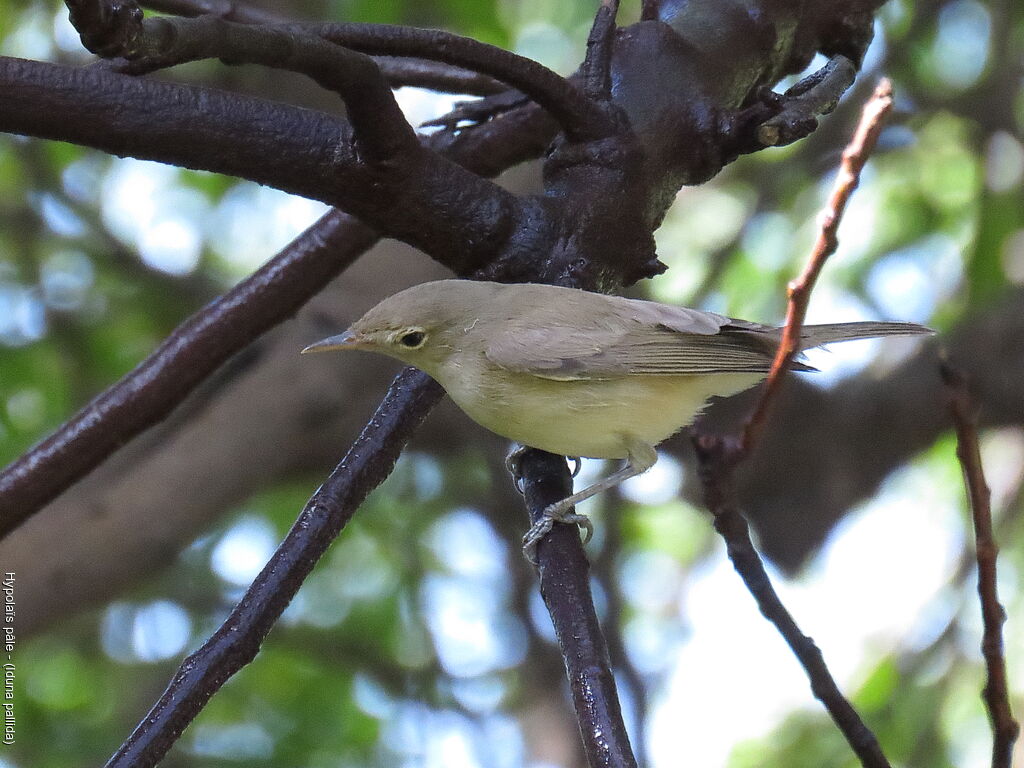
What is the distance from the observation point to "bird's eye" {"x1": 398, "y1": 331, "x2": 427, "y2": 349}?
339 cm

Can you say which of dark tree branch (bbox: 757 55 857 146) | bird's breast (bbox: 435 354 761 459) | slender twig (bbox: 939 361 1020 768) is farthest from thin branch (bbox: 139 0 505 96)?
slender twig (bbox: 939 361 1020 768)

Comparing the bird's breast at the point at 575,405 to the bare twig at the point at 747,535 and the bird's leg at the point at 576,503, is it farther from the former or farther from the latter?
the bare twig at the point at 747,535

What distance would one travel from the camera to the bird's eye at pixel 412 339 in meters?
3.39

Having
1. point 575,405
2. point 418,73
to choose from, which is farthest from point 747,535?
point 418,73

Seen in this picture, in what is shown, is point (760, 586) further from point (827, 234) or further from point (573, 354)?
point (573, 354)

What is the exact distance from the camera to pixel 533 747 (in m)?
6.04

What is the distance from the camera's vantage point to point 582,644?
6.74ft

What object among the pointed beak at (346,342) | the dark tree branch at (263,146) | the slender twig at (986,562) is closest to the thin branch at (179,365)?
the pointed beak at (346,342)

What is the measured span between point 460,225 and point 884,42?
4917 mm

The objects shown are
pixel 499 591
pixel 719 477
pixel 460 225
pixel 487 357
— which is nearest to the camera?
pixel 719 477

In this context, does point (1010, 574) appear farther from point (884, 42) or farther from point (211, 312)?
point (211, 312)

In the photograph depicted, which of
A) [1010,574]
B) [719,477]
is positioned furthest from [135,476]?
[1010,574]

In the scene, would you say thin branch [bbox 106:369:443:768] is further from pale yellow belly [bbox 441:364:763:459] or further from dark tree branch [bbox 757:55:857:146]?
dark tree branch [bbox 757:55:857:146]

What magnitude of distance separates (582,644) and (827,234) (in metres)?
0.89
